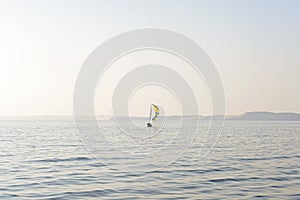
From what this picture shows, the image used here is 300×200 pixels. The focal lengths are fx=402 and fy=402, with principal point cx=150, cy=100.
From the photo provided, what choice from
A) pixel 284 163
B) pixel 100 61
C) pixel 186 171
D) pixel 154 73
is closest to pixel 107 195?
pixel 186 171

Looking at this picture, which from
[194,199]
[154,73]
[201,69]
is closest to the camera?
[194,199]

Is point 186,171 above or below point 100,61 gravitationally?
below

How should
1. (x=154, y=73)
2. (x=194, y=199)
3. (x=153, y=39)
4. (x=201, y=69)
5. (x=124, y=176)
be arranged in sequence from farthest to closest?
(x=154, y=73) < (x=153, y=39) < (x=201, y=69) < (x=124, y=176) < (x=194, y=199)

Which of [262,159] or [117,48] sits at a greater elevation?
[117,48]

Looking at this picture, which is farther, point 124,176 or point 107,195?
point 124,176

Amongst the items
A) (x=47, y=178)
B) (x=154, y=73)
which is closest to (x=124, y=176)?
(x=47, y=178)

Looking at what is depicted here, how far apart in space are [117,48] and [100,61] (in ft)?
8.94

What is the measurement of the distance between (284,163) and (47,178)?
21442 millimetres

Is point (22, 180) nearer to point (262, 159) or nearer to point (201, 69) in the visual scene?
point (201, 69)

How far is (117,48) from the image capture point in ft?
127

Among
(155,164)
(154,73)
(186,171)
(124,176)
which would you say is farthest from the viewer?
(154,73)

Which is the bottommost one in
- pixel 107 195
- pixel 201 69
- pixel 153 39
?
pixel 107 195

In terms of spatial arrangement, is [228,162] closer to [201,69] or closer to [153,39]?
[201,69]

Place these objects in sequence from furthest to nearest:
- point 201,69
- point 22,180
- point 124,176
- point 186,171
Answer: point 201,69 → point 186,171 → point 124,176 → point 22,180
